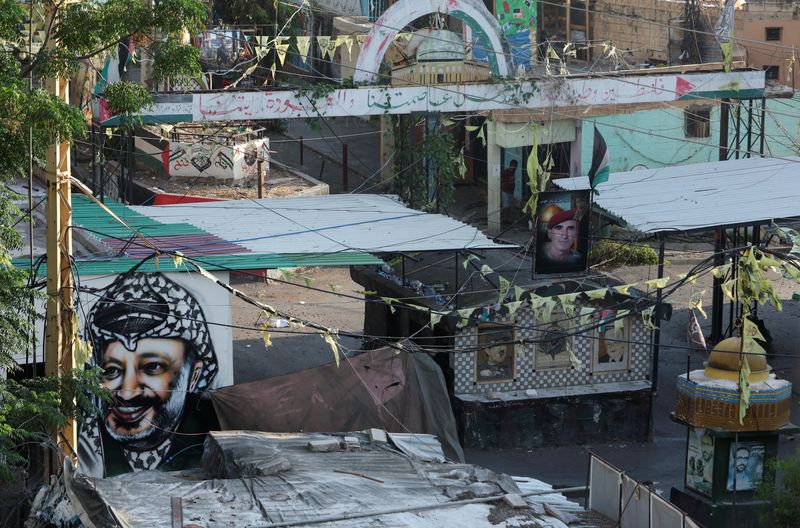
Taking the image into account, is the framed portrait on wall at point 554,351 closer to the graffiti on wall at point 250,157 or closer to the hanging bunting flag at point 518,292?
the hanging bunting flag at point 518,292

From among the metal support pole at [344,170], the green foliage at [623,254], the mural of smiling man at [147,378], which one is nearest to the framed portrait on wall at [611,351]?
the mural of smiling man at [147,378]

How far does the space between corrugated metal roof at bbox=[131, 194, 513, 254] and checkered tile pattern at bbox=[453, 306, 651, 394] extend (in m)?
1.40

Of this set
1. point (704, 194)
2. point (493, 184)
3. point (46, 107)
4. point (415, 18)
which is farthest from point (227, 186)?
point (46, 107)

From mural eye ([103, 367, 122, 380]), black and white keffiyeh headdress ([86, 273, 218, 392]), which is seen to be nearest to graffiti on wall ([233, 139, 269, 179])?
black and white keffiyeh headdress ([86, 273, 218, 392])

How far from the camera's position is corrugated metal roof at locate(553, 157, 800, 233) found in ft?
65.3

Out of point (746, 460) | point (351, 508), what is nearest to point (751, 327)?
point (746, 460)

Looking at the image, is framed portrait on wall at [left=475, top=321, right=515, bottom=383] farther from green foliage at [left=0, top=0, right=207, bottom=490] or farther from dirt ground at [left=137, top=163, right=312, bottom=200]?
dirt ground at [left=137, top=163, right=312, bottom=200]

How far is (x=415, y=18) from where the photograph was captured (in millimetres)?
24328

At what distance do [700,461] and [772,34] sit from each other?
23349 mm

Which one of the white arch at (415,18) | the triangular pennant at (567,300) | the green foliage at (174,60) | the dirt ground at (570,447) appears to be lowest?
the dirt ground at (570,447)

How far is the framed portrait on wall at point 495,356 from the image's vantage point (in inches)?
752

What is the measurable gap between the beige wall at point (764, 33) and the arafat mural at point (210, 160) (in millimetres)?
14779

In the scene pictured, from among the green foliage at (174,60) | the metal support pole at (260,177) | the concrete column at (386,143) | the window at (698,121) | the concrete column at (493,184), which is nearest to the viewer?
the green foliage at (174,60)

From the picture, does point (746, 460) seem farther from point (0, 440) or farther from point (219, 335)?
point (0, 440)
